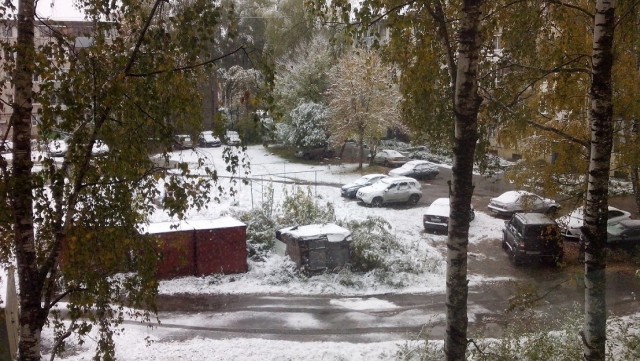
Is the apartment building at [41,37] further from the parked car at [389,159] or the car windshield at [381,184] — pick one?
the parked car at [389,159]

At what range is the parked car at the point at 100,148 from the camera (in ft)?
15.1

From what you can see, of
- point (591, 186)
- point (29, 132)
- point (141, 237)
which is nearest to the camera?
point (29, 132)

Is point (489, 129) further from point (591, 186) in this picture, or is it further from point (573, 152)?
point (573, 152)

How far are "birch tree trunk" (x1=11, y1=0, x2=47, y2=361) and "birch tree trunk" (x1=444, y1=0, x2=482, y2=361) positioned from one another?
145 inches

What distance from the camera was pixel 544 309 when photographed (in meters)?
12.4

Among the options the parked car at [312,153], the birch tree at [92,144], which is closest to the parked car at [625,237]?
the birch tree at [92,144]

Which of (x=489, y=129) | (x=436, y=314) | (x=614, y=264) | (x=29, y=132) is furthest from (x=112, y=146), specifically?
(x=614, y=264)

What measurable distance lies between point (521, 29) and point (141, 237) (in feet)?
16.8

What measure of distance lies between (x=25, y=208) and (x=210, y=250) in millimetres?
10734

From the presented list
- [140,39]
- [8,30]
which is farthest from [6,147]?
[140,39]

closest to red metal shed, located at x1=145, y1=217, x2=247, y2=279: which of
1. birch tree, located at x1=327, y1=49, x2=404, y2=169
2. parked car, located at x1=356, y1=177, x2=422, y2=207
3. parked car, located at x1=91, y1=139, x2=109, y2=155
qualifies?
parked car, located at x1=356, y1=177, x2=422, y2=207

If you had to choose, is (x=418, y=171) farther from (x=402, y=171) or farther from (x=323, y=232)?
(x=323, y=232)

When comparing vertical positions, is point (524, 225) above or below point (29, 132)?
below

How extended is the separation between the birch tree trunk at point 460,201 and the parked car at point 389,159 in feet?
85.5
